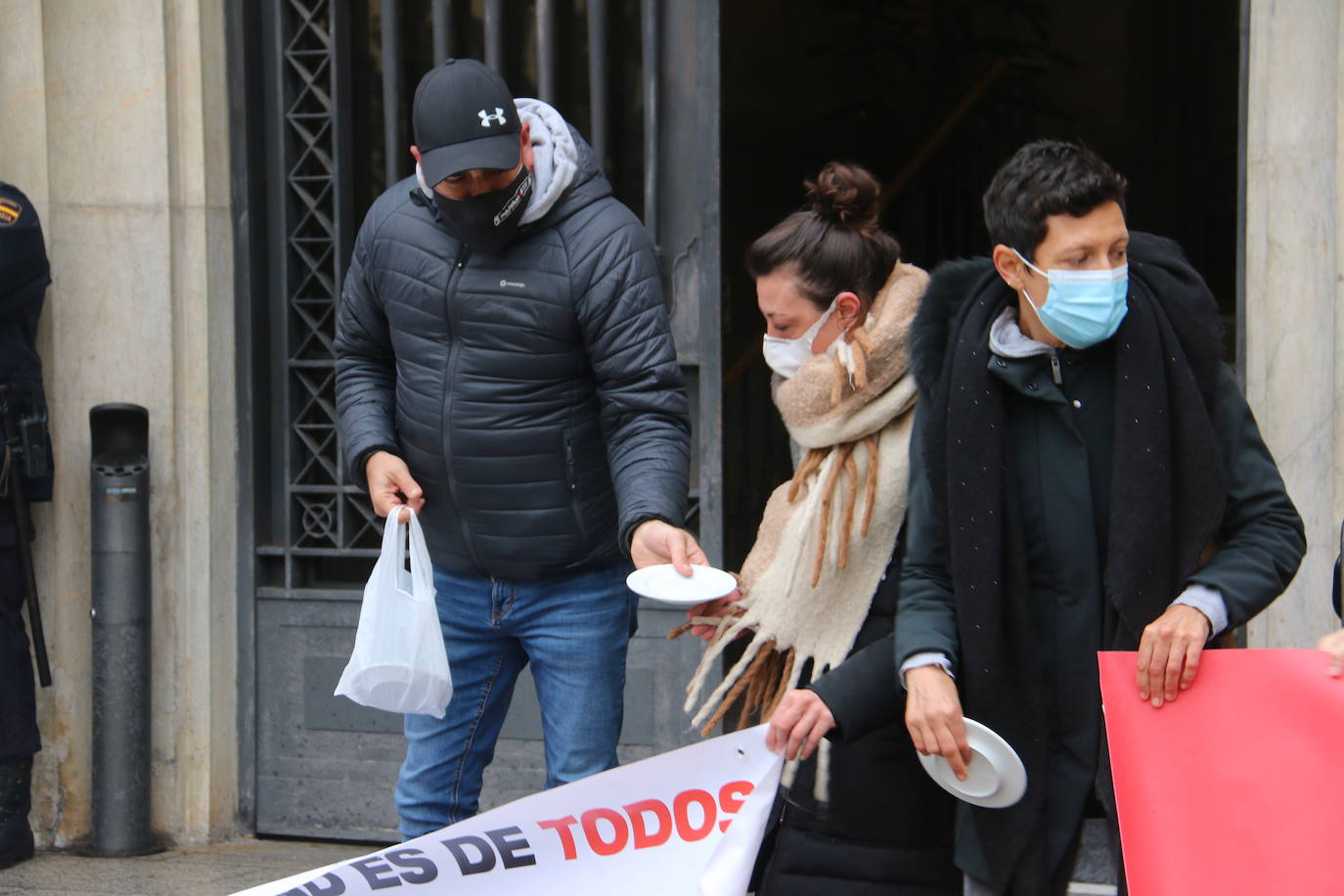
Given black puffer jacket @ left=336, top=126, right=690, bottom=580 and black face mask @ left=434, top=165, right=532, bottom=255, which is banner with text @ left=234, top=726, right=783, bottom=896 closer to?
black puffer jacket @ left=336, top=126, right=690, bottom=580

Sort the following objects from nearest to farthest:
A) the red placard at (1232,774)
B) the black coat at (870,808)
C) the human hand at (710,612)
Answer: the red placard at (1232,774) → the black coat at (870,808) → the human hand at (710,612)

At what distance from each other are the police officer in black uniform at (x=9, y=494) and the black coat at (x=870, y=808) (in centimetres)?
305

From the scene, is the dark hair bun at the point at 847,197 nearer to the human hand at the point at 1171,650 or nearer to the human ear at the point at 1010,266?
the human ear at the point at 1010,266

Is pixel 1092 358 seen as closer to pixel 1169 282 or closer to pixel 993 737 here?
pixel 1169 282

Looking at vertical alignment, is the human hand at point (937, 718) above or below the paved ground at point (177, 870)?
above

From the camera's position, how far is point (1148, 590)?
248 centimetres

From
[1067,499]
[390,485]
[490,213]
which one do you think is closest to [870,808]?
[1067,499]

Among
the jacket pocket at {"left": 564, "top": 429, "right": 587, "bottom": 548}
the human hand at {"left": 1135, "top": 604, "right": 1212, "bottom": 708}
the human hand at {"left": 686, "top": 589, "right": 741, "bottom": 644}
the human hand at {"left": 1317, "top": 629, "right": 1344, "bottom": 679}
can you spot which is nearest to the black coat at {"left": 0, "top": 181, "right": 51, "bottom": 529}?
the jacket pocket at {"left": 564, "top": 429, "right": 587, "bottom": 548}

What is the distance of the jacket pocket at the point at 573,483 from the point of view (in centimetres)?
342

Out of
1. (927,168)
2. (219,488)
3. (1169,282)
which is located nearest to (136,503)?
(219,488)

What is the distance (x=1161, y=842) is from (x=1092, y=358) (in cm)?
75

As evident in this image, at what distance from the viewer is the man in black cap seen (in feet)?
10.8

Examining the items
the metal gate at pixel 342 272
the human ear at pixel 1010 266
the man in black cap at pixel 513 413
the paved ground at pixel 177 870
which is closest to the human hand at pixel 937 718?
the human ear at pixel 1010 266

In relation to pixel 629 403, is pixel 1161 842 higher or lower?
lower
